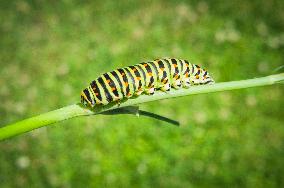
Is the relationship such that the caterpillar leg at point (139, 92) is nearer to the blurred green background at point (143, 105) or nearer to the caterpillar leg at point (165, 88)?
the caterpillar leg at point (165, 88)

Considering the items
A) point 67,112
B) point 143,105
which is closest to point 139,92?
point 67,112

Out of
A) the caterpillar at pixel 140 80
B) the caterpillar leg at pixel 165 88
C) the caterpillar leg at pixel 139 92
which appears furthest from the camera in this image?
the caterpillar leg at pixel 139 92

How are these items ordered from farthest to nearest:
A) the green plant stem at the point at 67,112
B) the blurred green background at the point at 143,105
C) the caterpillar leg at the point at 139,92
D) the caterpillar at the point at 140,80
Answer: the blurred green background at the point at 143,105 < the caterpillar leg at the point at 139,92 < the caterpillar at the point at 140,80 < the green plant stem at the point at 67,112

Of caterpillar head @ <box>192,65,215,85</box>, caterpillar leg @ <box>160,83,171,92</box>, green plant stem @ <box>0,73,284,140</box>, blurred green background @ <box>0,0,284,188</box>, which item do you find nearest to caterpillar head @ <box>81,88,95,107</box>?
green plant stem @ <box>0,73,284,140</box>

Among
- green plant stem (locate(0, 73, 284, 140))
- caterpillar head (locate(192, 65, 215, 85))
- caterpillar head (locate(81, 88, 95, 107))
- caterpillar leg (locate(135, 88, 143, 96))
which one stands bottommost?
green plant stem (locate(0, 73, 284, 140))

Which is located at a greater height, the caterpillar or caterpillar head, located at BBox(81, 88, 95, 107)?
the caterpillar

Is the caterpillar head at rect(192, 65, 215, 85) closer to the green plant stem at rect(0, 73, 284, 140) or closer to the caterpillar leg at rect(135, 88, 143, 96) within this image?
the caterpillar leg at rect(135, 88, 143, 96)

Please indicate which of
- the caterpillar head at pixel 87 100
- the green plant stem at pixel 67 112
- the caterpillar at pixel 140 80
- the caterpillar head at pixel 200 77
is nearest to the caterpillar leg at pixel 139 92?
the caterpillar at pixel 140 80

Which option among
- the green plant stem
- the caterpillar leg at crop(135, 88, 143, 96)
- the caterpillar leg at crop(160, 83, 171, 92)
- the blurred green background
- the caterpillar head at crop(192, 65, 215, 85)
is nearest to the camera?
the green plant stem
